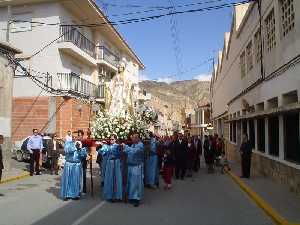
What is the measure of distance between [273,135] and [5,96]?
32.9 ft

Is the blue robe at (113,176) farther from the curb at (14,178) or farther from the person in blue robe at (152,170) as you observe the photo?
the curb at (14,178)

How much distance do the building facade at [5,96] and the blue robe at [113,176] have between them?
22.2 ft

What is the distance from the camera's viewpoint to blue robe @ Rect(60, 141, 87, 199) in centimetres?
1141

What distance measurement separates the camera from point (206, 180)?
17.0 meters

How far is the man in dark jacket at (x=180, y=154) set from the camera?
16905mm

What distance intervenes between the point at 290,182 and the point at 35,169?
1010 centimetres

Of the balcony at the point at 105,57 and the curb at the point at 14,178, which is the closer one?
the curb at the point at 14,178

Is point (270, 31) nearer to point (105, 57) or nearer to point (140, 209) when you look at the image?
point (140, 209)

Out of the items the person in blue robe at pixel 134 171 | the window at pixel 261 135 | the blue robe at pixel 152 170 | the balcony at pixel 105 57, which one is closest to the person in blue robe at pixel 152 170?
the blue robe at pixel 152 170

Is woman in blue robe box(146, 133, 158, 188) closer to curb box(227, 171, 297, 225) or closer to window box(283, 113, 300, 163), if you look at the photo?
curb box(227, 171, 297, 225)

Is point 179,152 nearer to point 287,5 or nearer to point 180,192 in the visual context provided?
point 180,192

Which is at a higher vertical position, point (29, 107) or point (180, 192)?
point (29, 107)

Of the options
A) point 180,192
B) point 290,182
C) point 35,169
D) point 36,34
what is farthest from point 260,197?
point 36,34

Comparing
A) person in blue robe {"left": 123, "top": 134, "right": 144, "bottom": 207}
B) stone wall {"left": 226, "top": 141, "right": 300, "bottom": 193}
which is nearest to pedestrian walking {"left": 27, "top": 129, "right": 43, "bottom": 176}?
person in blue robe {"left": 123, "top": 134, "right": 144, "bottom": 207}
